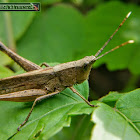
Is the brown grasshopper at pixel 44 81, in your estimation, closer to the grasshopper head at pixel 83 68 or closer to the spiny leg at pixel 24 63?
the grasshopper head at pixel 83 68

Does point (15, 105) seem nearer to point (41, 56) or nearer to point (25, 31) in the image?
point (41, 56)

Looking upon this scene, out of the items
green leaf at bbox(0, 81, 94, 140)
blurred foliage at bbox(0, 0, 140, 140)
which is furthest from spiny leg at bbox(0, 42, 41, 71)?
blurred foliage at bbox(0, 0, 140, 140)

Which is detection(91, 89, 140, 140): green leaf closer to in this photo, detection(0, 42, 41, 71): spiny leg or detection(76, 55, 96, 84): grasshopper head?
detection(76, 55, 96, 84): grasshopper head

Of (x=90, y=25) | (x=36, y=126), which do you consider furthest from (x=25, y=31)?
(x=36, y=126)

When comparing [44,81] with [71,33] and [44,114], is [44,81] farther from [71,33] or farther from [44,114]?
[71,33]

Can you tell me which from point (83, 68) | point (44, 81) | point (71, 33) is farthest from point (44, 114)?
point (71, 33)

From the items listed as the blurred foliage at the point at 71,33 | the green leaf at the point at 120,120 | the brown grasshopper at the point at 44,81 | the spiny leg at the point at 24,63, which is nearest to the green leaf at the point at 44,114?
the brown grasshopper at the point at 44,81
